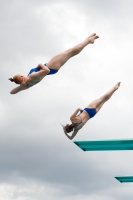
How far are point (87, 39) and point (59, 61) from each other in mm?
1292

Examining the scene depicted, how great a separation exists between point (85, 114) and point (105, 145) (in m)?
1.50

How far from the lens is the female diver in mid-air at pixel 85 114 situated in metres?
17.4

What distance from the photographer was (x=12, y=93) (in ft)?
53.0

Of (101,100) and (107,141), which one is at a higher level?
(101,100)

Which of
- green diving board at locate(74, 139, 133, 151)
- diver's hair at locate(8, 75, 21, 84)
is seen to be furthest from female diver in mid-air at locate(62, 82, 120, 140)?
diver's hair at locate(8, 75, 21, 84)

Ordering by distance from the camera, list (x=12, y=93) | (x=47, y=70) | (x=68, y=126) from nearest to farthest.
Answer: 1. (x=47, y=70)
2. (x=12, y=93)
3. (x=68, y=126)

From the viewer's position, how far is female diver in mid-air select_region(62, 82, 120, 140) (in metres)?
17.4

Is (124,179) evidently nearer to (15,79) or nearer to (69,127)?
(69,127)

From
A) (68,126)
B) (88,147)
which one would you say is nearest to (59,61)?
(68,126)

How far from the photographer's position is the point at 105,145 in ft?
56.6

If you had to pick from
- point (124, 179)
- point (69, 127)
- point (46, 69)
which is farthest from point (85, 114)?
point (124, 179)

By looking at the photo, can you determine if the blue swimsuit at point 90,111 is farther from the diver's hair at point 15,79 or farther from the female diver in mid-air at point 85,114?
the diver's hair at point 15,79

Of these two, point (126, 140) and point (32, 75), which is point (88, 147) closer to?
point (126, 140)

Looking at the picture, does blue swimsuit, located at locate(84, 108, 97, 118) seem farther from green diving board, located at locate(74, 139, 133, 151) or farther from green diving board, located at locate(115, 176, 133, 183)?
green diving board, located at locate(115, 176, 133, 183)
